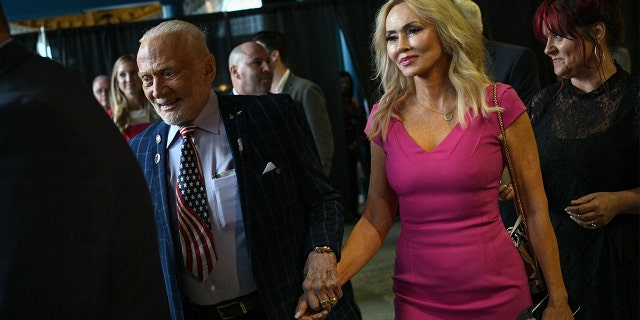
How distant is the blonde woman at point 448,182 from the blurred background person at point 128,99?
3047 mm

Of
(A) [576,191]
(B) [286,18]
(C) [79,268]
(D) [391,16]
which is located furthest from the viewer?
(B) [286,18]

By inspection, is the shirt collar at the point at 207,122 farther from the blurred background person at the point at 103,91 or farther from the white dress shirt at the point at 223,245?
the blurred background person at the point at 103,91

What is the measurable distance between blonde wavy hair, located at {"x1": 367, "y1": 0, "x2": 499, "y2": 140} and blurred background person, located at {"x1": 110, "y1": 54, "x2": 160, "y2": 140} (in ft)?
9.73

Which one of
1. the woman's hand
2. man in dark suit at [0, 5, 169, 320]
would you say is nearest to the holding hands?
man in dark suit at [0, 5, 169, 320]

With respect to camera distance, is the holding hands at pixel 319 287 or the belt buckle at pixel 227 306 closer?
the holding hands at pixel 319 287

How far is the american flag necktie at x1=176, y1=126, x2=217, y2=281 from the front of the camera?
2570mm

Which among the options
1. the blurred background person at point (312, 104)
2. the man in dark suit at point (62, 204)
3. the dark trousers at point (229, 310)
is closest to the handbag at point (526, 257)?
the dark trousers at point (229, 310)

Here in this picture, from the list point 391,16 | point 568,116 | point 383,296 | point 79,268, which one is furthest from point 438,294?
point 383,296

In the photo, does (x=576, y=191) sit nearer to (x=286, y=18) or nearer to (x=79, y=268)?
(x=79, y=268)

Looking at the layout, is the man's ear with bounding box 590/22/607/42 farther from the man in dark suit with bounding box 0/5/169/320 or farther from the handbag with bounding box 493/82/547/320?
the man in dark suit with bounding box 0/5/169/320

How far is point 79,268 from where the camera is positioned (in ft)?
5.14

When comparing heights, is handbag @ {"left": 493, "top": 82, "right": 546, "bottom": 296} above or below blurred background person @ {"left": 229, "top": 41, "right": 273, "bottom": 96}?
below

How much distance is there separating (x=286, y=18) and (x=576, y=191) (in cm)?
656

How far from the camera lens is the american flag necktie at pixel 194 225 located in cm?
257
